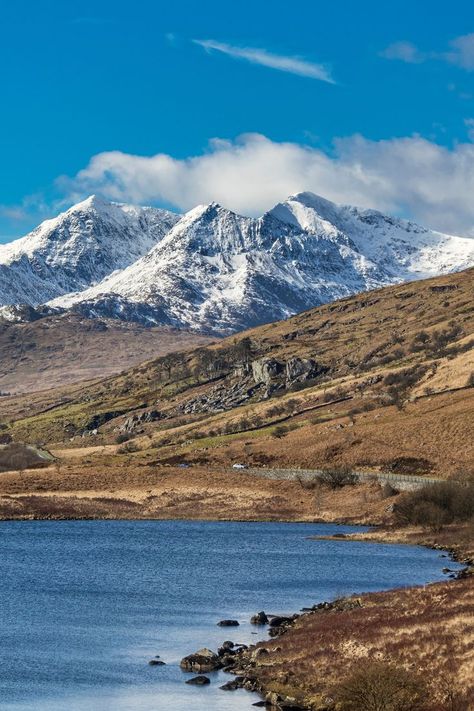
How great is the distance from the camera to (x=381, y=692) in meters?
40.1

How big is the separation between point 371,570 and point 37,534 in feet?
144

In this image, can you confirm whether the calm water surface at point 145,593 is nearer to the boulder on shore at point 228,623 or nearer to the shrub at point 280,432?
the boulder on shore at point 228,623

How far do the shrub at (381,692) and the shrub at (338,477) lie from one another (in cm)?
10557

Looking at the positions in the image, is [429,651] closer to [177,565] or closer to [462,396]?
[177,565]

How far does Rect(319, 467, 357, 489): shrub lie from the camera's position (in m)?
147

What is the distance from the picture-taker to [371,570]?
87.0 metres

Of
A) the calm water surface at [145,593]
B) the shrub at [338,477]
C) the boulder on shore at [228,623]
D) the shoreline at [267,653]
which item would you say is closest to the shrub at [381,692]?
the shoreline at [267,653]

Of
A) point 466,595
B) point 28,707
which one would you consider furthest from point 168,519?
point 28,707

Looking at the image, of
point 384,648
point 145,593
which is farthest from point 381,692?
point 145,593

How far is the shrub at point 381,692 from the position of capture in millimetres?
Result: 39875

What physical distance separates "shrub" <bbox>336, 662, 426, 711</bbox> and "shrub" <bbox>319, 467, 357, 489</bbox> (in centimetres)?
10557

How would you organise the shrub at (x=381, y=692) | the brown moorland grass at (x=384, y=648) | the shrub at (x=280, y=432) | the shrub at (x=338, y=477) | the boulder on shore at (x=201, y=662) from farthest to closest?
the shrub at (x=280, y=432) → the shrub at (x=338, y=477) → the boulder on shore at (x=201, y=662) → the brown moorland grass at (x=384, y=648) → the shrub at (x=381, y=692)

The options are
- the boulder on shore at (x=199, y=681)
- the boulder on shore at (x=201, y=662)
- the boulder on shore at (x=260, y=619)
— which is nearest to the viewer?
the boulder on shore at (x=199, y=681)

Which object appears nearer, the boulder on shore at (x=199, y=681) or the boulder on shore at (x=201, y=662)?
the boulder on shore at (x=199, y=681)
